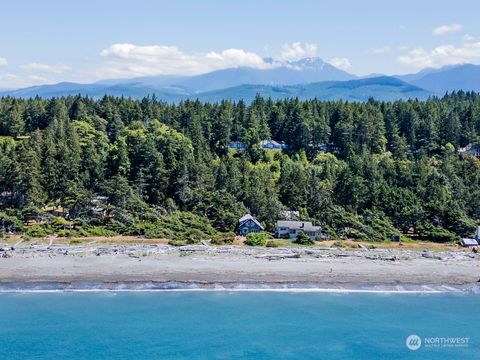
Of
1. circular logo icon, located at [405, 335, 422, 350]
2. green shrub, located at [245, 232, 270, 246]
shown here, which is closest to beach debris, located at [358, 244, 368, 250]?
green shrub, located at [245, 232, 270, 246]

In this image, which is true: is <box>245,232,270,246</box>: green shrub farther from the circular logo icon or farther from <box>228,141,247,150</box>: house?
<box>228,141,247,150</box>: house

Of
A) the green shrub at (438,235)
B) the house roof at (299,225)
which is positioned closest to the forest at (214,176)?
the green shrub at (438,235)

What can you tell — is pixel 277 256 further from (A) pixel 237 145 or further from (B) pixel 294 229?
(A) pixel 237 145

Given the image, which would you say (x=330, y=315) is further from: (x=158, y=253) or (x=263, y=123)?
(x=263, y=123)

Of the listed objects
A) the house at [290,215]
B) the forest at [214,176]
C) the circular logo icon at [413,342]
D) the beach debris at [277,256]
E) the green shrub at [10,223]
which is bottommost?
the circular logo icon at [413,342]

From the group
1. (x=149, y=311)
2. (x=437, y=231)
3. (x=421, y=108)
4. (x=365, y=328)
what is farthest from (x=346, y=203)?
(x=421, y=108)

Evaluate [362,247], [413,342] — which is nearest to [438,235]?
[362,247]

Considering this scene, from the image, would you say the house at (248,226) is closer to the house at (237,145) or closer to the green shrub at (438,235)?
the green shrub at (438,235)
